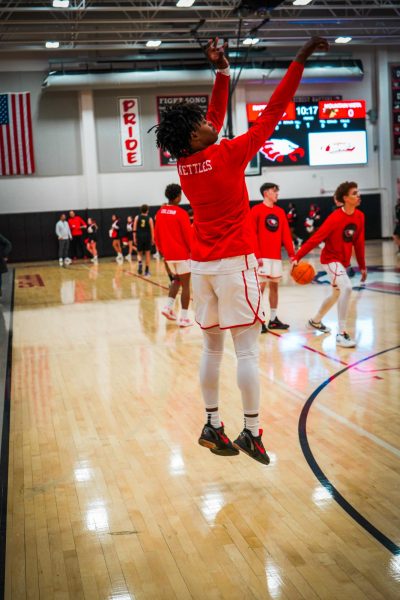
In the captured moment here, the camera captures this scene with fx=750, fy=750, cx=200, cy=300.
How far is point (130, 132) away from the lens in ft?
85.8

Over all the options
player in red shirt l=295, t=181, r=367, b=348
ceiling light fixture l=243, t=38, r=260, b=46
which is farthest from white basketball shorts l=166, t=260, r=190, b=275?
ceiling light fixture l=243, t=38, r=260, b=46

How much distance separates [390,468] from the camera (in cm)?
450

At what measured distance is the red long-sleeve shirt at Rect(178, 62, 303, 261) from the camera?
3695mm

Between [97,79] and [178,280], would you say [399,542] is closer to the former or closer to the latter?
[178,280]

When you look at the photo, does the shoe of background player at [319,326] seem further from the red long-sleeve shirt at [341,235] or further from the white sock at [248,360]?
the white sock at [248,360]

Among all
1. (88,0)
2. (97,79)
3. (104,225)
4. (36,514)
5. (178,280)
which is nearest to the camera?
(36,514)

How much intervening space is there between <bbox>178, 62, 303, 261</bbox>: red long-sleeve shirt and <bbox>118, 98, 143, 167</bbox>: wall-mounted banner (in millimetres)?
22775

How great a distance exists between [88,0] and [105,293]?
8.14 m

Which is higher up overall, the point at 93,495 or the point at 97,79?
the point at 97,79

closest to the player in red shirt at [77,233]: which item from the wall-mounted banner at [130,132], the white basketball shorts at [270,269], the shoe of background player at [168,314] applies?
the wall-mounted banner at [130,132]

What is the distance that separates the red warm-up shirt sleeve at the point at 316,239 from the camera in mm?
8281

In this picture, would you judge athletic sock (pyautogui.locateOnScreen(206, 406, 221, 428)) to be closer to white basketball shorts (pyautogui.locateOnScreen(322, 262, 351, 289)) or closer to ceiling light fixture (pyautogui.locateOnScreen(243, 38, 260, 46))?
white basketball shorts (pyautogui.locateOnScreen(322, 262, 351, 289))

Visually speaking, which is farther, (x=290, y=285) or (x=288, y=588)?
(x=290, y=285)

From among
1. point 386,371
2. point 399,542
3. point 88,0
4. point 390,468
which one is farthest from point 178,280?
point 88,0
